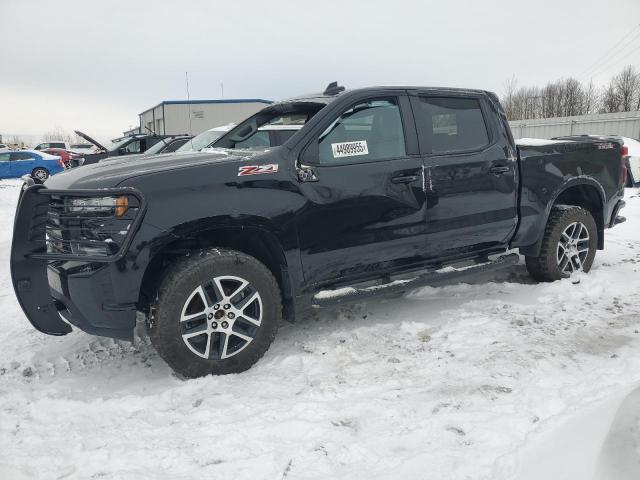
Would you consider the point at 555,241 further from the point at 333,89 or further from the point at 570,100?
the point at 570,100

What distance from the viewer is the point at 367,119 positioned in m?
3.70

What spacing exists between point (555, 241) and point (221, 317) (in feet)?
10.9

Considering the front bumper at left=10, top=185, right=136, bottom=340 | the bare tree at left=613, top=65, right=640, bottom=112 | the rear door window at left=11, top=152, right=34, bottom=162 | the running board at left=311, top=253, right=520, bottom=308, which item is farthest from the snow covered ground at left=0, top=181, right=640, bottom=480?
the bare tree at left=613, top=65, right=640, bottom=112

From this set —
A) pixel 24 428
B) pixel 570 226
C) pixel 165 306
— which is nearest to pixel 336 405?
pixel 165 306

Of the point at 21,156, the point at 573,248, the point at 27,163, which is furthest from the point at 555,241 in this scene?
the point at 21,156

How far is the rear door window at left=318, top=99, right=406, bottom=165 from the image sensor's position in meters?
3.49

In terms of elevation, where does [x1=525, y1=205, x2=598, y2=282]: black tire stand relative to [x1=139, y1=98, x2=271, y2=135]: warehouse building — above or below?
below

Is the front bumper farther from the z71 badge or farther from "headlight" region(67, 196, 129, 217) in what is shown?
the z71 badge

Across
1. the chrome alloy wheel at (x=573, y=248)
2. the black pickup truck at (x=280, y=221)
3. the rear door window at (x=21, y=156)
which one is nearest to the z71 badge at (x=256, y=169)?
the black pickup truck at (x=280, y=221)

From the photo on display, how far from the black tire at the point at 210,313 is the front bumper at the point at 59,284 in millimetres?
228

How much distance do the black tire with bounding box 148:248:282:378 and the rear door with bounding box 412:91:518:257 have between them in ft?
4.79

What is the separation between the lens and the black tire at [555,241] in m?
4.65

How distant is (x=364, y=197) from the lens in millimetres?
3514

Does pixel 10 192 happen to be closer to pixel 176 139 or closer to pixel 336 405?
pixel 176 139
